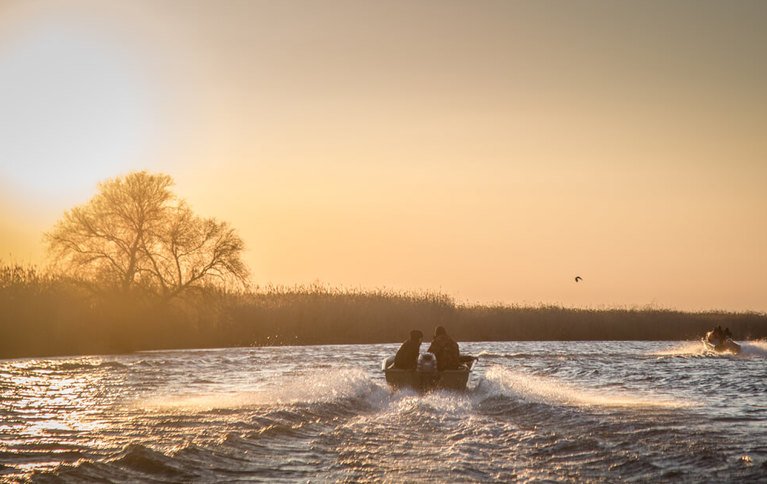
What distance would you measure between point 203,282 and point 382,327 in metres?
10.4

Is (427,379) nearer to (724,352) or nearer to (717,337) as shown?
(724,352)

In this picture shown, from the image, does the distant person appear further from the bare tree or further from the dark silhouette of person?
the bare tree

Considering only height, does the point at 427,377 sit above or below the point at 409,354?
below

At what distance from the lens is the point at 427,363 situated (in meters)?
23.4

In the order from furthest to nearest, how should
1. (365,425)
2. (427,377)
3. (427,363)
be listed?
(427,363), (427,377), (365,425)

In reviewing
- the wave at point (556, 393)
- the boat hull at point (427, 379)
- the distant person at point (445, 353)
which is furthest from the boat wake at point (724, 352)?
the boat hull at point (427, 379)

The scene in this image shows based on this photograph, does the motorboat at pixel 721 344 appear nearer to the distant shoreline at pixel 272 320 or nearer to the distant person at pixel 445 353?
the distant shoreline at pixel 272 320

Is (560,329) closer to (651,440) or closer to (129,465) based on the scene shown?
(651,440)

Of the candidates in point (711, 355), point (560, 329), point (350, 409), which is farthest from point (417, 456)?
point (560, 329)

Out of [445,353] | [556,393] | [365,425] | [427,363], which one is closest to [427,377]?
[427,363]

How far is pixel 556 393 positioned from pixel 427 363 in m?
3.71

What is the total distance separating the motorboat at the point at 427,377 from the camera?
23.0 meters

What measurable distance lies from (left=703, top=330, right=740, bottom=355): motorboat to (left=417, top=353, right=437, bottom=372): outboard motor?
23154 mm

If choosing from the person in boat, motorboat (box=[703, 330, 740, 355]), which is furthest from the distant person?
the person in boat
